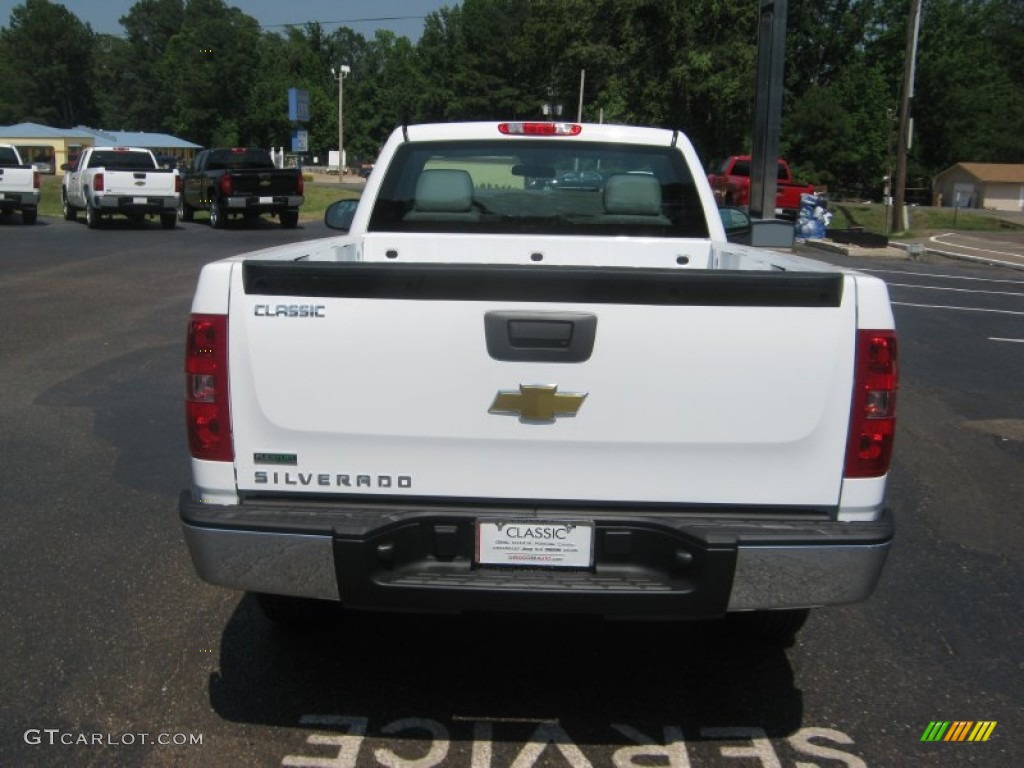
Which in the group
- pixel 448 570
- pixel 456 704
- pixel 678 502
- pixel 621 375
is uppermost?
pixel 621 375

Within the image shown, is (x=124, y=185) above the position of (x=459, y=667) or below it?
above

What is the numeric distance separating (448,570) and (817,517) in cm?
110

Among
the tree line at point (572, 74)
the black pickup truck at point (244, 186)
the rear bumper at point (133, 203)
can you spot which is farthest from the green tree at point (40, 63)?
the rear bumper at point (133, 203)

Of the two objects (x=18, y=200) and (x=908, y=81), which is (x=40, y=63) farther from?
(x=908, y=81)

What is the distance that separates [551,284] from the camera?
9.90 ft

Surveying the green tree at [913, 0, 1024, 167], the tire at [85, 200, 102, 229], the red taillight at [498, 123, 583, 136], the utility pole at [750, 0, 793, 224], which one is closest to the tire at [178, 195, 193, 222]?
the tire at [85, 200, 102, 229]

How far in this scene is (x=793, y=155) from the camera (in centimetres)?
5653

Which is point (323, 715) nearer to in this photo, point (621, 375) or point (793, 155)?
point (621, 375)

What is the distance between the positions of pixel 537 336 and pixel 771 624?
168 cm

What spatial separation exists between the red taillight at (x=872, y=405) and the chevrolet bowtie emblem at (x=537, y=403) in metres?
0.79

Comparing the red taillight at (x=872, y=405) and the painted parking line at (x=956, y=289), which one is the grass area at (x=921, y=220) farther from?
the red taillight at (x=872, y=405)

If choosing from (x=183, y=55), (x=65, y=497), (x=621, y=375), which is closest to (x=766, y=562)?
(x=621, y=375)

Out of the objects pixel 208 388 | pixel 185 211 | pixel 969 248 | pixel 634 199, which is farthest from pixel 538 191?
pixel 185 211

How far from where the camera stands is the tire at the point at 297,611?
391 cm
